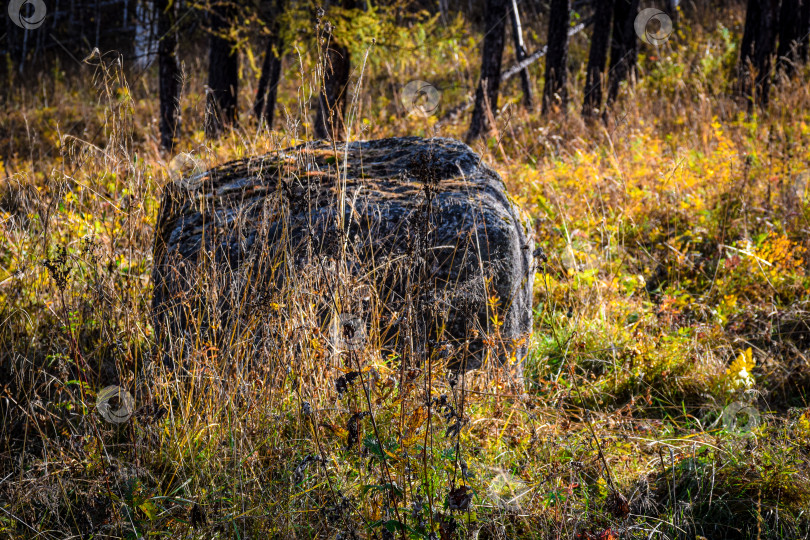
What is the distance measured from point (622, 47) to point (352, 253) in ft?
25.0

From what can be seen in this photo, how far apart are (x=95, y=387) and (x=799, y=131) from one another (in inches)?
241

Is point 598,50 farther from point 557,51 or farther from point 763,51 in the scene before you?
point 763,51

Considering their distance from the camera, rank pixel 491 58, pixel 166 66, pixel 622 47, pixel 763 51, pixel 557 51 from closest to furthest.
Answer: pixel 491 58, pixel 763 51, pixel 166 66, pixel 557 51, pixel 622 47

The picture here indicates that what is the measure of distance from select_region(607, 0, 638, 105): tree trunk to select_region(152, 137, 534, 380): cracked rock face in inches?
203

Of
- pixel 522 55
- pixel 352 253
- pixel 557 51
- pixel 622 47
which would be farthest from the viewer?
pixel 622 47

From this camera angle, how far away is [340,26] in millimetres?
6371

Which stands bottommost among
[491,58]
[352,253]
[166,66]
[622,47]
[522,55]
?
[352,253]

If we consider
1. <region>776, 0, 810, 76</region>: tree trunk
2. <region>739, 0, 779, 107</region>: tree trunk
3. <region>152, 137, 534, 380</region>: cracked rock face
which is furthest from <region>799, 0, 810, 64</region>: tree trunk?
<region>152, 137, 534, 380</region>: cracked rock face

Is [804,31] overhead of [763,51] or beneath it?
overhead

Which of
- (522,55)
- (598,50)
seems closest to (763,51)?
(598,50)

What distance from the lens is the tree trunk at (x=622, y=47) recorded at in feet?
25.7

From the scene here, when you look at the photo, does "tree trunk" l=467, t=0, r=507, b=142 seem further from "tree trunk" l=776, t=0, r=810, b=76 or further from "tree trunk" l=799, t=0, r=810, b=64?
"tree trunk" l=799, t=0, r=810, b=64

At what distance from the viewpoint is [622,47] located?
28.4 ft

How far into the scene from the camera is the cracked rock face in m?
2.26
